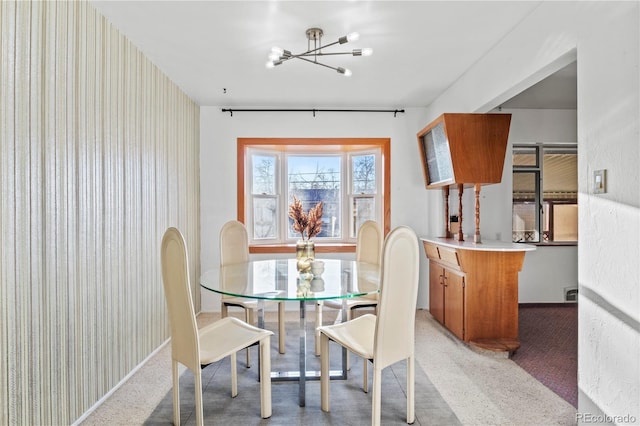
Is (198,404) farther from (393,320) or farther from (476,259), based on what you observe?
(476,259)

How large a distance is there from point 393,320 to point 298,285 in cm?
65

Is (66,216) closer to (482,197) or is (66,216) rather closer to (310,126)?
(310,126)

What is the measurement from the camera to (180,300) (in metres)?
1.86

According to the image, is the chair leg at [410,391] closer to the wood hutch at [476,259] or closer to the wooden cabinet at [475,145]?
the wood hutch at [476,259]

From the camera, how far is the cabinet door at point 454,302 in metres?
3.23

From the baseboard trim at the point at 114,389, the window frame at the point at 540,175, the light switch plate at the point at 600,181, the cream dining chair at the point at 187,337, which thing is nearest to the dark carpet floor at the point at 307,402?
the cream dining chair at the point at 187,337

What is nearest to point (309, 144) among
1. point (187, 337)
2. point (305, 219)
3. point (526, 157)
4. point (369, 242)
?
point (369, 242)

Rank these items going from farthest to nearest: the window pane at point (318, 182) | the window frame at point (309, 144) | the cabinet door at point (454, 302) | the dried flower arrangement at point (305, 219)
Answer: the window pane at point (318, 182), the window frame at point (309, 144), the cabinet door at point (454, 302), the dried flower arrangement at point (305, 219)

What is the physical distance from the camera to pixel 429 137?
3807 mm

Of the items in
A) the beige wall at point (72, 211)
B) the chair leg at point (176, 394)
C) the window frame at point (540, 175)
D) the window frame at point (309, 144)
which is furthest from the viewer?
the window frame at point (540, 175)

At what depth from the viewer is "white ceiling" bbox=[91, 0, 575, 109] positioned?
2305mm

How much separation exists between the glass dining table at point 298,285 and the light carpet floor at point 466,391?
14.9 inches

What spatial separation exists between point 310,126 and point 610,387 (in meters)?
3.70

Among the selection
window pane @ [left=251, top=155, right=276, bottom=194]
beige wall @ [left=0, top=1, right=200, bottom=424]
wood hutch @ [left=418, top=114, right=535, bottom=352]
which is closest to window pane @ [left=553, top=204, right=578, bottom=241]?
wood hutch @ [left=418, top=114, right=535, bottom=352]
